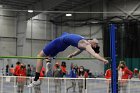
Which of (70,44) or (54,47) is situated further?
(54,47)

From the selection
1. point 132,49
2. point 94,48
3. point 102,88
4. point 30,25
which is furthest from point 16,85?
point 30,25

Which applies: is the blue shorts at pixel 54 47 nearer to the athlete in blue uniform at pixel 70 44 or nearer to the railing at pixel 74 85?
the athlete in blue uniform at pixel 70 44

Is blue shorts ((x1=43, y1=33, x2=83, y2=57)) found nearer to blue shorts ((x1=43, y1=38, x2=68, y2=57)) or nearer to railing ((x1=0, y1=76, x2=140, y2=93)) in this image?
blue shorts ((x1=43, y1=38, x2=68, y2=57))

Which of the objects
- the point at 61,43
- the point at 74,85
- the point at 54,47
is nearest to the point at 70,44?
the point at 61,43

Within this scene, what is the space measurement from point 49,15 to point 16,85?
74.2ft

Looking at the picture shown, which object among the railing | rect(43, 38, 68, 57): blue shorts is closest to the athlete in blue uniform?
rect(43, 38, 68, 57): blue shorts

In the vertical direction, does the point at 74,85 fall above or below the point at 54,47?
below

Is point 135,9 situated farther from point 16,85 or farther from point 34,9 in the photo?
point 16,85

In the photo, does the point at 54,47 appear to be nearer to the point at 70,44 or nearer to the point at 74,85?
the point at 70,44

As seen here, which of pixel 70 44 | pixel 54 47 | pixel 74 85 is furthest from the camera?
pixel 74 85

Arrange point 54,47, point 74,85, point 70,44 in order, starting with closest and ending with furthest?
point 70,44, point 54,47, point 74,85

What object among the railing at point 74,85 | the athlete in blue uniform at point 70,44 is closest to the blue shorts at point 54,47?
the athlete in blue uniform at point 70,44

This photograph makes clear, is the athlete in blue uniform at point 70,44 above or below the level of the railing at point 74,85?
above

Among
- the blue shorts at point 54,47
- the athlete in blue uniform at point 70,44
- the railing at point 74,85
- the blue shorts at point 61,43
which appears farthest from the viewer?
the railing at point 74,85
